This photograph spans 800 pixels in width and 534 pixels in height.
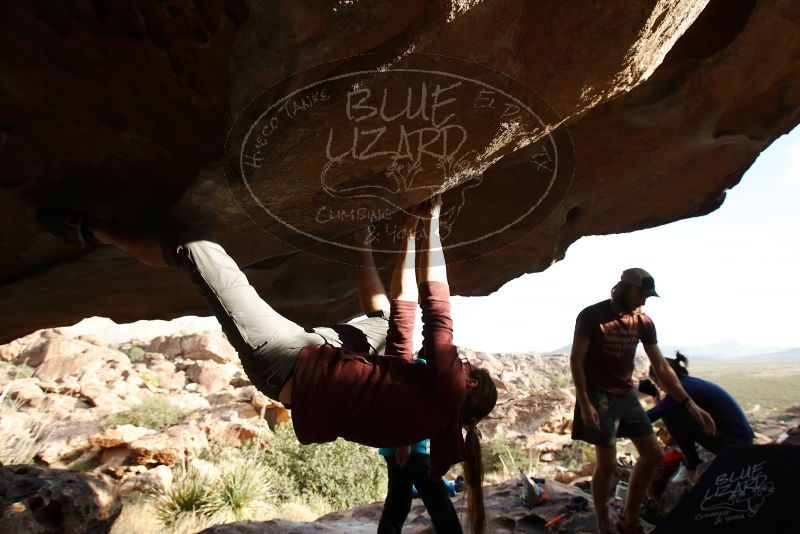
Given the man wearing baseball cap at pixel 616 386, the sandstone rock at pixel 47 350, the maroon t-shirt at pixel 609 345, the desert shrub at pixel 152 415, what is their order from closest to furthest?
1. the man wearing baseball cap at pixel 616 386
2. the maroon t-shirt at pixel 609 345
3. the desert shrub at pixel 152 415
4. the sandstone rock at pixel 47 350

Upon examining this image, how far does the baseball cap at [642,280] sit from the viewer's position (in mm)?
3510

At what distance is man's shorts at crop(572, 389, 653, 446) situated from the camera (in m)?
3.35

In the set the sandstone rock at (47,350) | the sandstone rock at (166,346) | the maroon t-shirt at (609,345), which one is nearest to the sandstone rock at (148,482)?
the maroon t-shirt at (609,345)

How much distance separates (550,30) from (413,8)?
0.54 m

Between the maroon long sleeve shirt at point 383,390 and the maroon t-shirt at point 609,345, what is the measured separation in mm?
1998

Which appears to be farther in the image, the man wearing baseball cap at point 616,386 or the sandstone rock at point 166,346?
the sandstone rock at point 166,346

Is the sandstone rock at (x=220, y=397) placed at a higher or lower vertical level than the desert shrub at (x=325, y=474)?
higher

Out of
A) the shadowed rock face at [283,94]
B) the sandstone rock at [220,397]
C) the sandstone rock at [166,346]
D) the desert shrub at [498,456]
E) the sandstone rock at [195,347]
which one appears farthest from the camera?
the sandstone rock at [166,346]

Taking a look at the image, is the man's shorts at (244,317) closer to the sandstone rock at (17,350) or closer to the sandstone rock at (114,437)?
the sandstone rock at (114,437)

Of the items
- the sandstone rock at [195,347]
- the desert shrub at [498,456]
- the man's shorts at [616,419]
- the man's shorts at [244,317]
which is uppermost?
the sandstone rock at [195,347]

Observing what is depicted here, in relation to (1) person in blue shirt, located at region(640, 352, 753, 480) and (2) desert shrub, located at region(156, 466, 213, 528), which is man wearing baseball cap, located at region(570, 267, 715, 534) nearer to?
(1) person in blue shirt, located at region(640, 352, 753, 480)

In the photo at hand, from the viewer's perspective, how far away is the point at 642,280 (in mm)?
3527

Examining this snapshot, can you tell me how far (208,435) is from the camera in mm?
12961

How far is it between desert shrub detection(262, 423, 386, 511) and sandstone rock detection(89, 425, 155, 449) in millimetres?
3625
